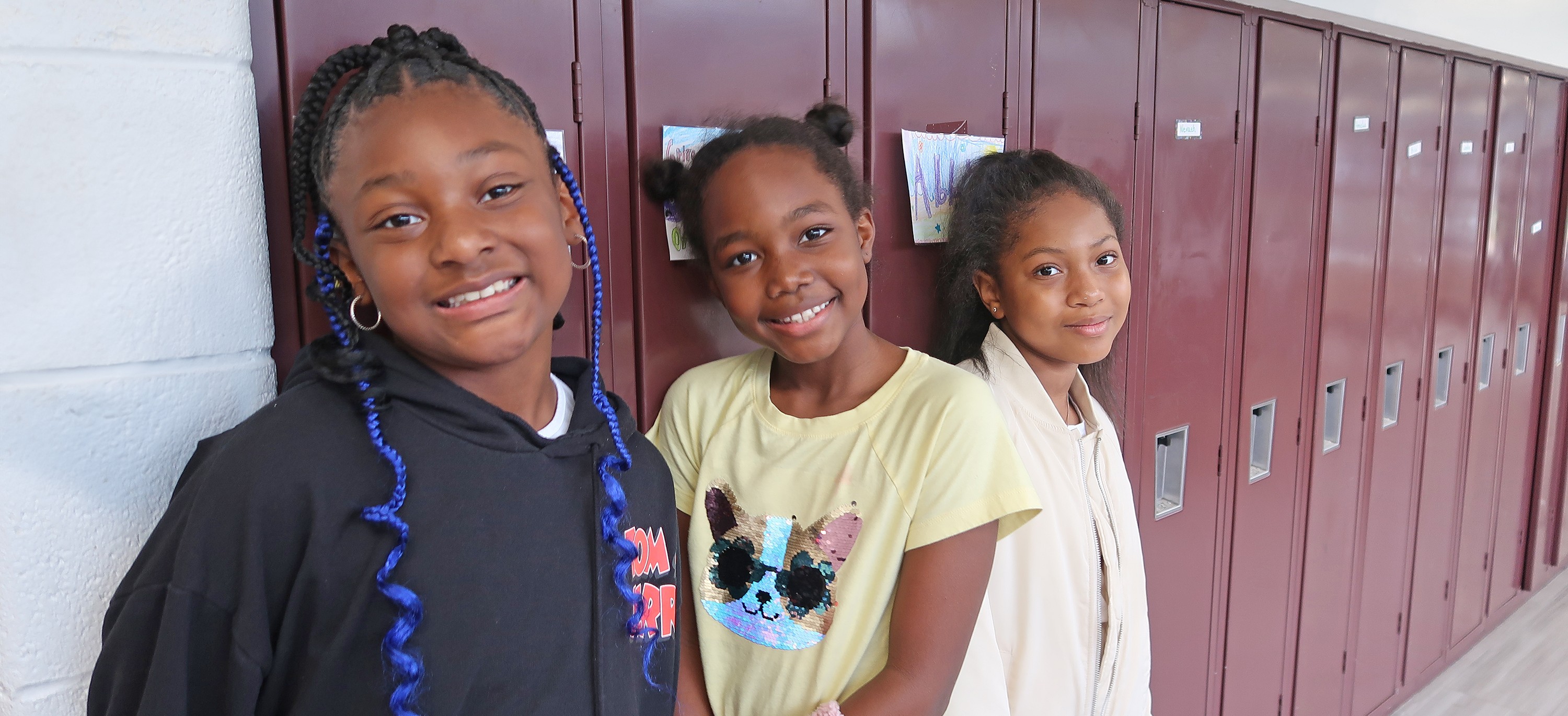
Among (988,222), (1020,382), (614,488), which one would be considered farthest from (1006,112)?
(614,488)

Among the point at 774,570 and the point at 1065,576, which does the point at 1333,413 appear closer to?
the point at 1065,576

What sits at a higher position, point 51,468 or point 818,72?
point 818,72

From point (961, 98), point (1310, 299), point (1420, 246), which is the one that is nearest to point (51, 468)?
point (961, 98)

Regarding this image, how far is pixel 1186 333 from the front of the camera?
2.15 metres

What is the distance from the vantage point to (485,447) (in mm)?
902

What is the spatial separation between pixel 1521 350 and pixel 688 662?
4133 millimetres

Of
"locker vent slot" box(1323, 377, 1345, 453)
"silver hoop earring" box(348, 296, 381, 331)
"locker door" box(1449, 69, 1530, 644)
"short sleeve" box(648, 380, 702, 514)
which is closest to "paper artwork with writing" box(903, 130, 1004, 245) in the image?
"short sleeve" box(648, 380, 702, 514)

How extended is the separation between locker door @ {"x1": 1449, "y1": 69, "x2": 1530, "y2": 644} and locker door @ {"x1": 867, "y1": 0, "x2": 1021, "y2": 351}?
2686 millimetres

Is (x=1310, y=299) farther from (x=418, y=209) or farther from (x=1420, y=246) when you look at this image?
(x=418, y=209)

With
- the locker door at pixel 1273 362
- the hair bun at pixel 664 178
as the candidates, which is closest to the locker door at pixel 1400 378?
the locker door at pixel 1273 362

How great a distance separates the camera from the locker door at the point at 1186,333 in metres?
2.05

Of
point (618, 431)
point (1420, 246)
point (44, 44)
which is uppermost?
point (44, 44)

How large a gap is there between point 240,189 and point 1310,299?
2.59 metres

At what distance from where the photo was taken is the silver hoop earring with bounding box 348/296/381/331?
0.88 m
